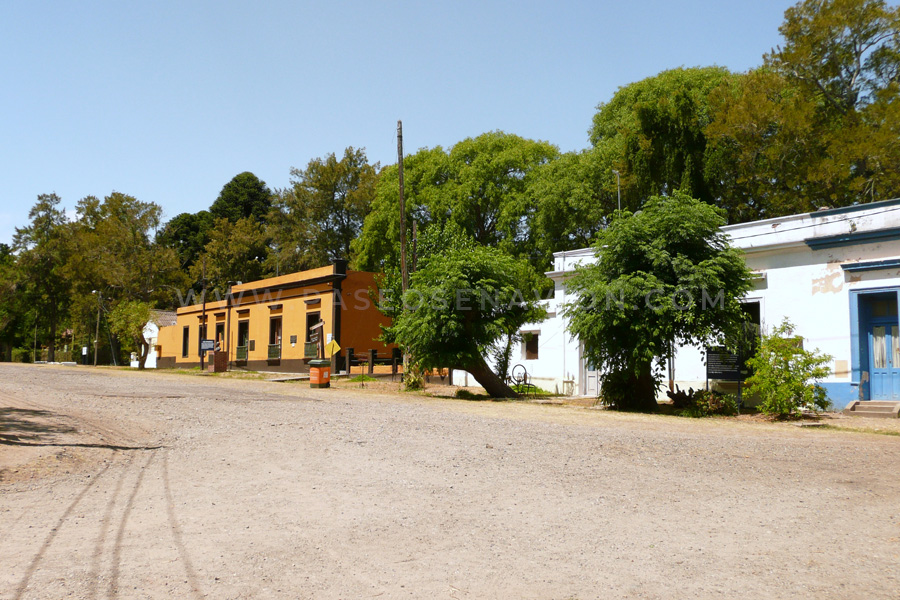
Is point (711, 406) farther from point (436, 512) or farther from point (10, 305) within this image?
point (10, 305)

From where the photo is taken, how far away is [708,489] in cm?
769

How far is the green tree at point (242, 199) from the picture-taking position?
67.8 metres

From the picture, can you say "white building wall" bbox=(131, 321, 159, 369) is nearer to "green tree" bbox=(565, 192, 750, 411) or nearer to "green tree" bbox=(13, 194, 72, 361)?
"green tree" bbox=(13, 194, 72, 361)

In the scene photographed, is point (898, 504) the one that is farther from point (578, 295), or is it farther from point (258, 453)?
point (578, 295)

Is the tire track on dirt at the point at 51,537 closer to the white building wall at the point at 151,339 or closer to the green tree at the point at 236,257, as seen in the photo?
the white building wall at the point at 151,339

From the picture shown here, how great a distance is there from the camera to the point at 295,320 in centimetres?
3662

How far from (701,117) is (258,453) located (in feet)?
90.0

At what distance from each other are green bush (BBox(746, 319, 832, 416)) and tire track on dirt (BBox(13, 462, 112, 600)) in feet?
43.8

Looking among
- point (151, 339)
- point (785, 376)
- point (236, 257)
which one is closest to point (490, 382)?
point (785, 376)

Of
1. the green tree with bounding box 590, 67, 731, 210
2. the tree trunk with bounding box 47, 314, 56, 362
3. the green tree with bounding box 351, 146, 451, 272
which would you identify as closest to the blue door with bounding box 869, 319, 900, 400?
the green tree with bounding box 590, 67, 731, 210

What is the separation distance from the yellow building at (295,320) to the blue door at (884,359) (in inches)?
759

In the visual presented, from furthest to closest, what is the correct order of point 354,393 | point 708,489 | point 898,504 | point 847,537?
point 354,393
point 708,489
point 898,504
point 847,537

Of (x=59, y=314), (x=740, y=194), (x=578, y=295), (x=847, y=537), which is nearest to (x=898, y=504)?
(x=847, y=537)

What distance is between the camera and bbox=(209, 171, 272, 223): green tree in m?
67.8
